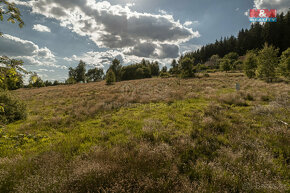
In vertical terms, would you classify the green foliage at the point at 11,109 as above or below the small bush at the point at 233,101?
above

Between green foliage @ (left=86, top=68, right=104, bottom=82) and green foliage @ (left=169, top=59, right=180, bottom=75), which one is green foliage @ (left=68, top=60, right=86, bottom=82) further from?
green foliage @ (left=169, top=59, right=180, bottom=75)

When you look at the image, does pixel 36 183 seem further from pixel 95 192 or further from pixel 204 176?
pixel 204 176

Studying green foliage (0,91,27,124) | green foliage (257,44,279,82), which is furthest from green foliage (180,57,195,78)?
green foliage (0,91,27,124)

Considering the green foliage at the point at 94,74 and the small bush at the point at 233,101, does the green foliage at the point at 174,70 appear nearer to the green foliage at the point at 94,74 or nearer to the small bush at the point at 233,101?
the small bush at the point at 233,101

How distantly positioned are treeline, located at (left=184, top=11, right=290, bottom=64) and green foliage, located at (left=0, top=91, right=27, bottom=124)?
104678mm

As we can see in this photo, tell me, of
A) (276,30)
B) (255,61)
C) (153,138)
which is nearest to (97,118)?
(153,138)

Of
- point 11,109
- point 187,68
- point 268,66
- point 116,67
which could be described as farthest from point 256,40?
point 11,109

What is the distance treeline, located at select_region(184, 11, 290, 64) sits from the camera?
2837 inches

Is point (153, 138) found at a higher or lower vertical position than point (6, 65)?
lower

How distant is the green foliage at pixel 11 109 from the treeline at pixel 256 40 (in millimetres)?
104678

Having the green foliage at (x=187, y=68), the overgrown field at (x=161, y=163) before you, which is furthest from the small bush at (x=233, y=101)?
the green foliage at (x=187, y=68)

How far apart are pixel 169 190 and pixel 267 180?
234 cm

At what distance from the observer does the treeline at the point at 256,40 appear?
236 feet

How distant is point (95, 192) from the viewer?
8.67ft
